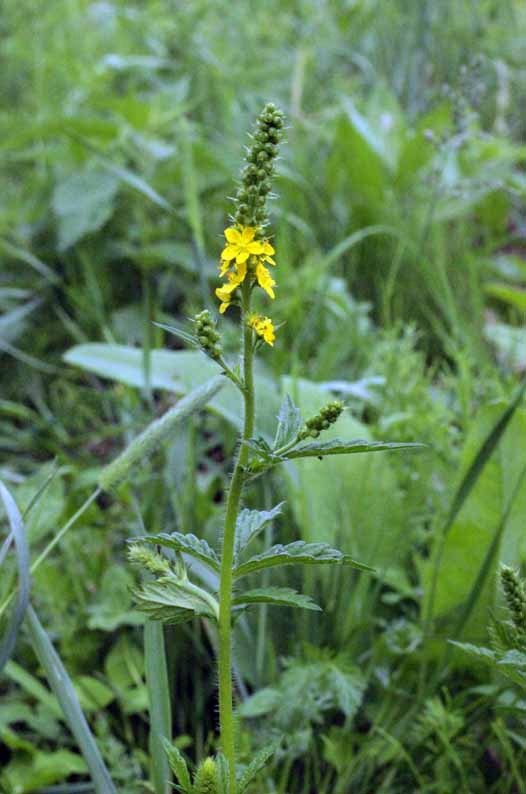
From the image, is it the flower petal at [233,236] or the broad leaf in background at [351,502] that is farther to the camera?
the broad leaf in background at [351,502]

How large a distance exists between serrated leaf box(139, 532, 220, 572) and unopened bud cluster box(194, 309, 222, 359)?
7.4 inches

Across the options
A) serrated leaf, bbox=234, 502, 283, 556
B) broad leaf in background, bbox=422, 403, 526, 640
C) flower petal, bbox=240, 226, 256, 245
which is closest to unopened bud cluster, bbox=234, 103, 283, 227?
flower petal, bbox=240, 226, 256, 245

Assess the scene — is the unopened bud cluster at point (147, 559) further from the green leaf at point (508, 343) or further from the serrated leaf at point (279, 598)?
the green leaf at point (508, 343)

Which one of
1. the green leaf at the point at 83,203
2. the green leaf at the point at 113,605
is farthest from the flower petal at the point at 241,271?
the green leaf at the point at 83,203

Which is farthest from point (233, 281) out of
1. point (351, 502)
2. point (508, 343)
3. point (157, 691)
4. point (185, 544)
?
point (508, 343)

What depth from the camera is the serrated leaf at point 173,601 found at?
0.99 m

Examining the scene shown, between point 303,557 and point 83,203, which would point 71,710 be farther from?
point 83,203

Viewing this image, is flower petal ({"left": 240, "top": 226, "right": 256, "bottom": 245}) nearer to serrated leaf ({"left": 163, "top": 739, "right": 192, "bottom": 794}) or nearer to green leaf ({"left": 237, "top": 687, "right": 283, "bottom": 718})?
serrated leaf ({"left": 163, "top": 739, "right": 192, "bottom": 794})

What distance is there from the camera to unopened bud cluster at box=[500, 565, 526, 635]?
0.99 metres

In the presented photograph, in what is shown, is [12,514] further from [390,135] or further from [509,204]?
[509,204]

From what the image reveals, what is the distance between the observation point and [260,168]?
920 mm

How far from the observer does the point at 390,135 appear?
2930mm

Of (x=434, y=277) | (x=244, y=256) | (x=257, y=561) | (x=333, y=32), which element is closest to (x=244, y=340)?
(x=244, y=256)

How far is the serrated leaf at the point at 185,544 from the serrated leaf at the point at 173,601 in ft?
0.14
